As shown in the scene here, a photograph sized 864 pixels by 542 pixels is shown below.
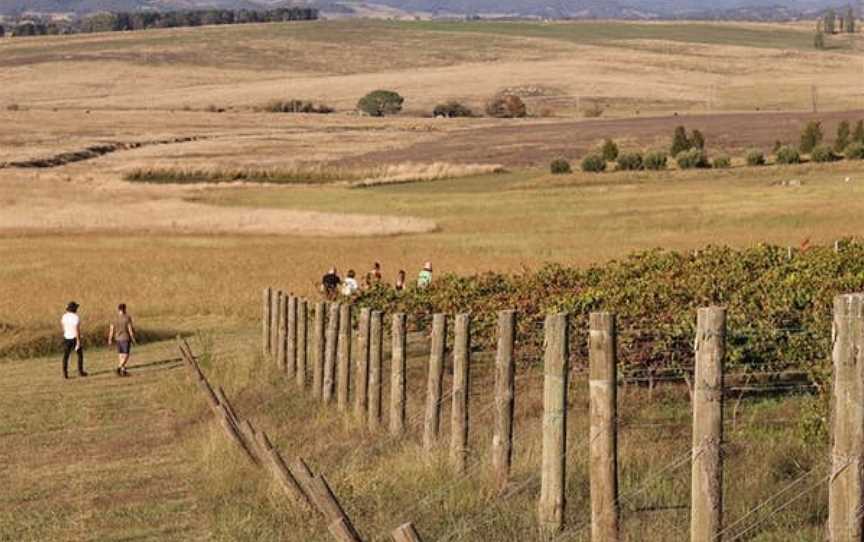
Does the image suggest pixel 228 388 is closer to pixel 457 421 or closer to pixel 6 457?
pixel 6 457

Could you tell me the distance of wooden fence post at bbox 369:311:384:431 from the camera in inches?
742

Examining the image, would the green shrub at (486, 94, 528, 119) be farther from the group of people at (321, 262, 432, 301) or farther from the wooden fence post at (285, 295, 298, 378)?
the wooden fence post at (285, 295, 298, 378)

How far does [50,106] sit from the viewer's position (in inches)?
6068

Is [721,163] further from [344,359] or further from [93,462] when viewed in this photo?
[93,462]

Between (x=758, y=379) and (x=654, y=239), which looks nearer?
(x=758, y=379)

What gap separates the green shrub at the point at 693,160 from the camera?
82.9 meters

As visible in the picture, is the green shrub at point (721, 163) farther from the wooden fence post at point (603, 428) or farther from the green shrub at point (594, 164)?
the wooden fence post at point (603, 428)

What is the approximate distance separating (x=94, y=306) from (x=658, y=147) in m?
60.6

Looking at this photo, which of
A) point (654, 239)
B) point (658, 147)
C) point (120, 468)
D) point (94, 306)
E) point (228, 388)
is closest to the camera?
point (120, 468)

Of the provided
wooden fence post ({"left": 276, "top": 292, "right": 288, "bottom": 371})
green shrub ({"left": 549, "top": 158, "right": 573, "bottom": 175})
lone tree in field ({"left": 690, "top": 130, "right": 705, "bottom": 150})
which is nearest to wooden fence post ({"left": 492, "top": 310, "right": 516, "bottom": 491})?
wooden fence post ({"left": 276, "top": 292, "right": 288, "bottom": 371})

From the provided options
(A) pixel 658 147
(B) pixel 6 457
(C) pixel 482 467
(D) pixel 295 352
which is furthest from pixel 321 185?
(C) pixel 482 467

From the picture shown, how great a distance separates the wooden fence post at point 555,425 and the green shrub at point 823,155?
70.6m

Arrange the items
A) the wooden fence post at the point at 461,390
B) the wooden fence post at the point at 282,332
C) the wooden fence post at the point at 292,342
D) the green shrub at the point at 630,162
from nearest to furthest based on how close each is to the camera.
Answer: the wooden fence post at the point at 461,390
the wooden fence post at the point at 292,342
the wooden fence post at the point at 282,332
the green shrub at the point at 630,162

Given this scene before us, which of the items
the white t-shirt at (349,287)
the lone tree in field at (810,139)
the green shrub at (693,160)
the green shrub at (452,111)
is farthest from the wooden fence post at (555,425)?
the green shrub at (452,111)
